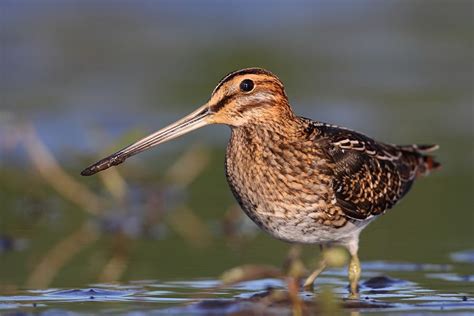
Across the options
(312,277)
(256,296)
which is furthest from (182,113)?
(256,296)

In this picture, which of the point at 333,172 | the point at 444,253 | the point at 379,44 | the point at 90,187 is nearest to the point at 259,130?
the point at 333,172

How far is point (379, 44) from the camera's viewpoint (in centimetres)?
2191

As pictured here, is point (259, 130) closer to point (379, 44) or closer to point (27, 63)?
point (27, 63)

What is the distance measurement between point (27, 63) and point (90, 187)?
20.8 ft

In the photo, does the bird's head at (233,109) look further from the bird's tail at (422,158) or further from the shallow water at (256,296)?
the bird's tail at (422,158)

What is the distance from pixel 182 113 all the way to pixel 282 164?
8.15 m

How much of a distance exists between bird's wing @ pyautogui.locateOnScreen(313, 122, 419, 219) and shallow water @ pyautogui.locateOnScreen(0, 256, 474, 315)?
1.94 feet

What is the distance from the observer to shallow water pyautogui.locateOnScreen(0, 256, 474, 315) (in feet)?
27.5

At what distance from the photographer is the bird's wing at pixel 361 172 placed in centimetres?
948

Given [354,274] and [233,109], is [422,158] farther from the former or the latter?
[233,109]

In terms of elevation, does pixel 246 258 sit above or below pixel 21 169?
below

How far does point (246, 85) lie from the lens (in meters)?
9.23

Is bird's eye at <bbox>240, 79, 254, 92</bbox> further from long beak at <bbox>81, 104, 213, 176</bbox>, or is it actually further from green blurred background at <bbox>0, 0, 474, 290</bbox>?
green blurred background at <bbox>0, 0, 474, 290</bbox>

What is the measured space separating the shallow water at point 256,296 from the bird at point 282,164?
312 millimetres
